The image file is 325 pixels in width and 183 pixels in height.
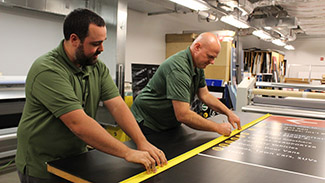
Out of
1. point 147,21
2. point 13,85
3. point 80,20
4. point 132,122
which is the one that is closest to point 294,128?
point 132,122

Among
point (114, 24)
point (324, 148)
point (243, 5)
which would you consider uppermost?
point (243, 5)

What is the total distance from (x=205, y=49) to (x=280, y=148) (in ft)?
2.86

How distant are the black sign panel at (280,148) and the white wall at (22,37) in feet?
9.25

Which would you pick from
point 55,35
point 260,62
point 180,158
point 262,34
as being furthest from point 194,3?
point 260,62

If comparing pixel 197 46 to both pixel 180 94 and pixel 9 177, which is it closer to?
pixel 180 94

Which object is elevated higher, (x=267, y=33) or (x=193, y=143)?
(x=267, y=33)

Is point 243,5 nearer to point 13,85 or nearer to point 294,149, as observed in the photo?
point 294,149

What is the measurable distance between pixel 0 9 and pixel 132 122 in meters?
2.59

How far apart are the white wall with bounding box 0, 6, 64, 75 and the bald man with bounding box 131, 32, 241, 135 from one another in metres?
1.93

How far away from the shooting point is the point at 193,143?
5.05 feet

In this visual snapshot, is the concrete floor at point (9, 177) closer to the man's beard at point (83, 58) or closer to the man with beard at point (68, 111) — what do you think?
the man with beard at point (68, 111)

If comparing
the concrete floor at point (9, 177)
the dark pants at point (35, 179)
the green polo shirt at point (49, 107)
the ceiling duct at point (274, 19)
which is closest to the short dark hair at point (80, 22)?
the green polo shirt at point (49, 107)

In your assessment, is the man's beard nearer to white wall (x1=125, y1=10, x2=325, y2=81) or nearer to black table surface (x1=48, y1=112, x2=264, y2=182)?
black table surface (x1=48, y1=112, x2=264, y2=182)

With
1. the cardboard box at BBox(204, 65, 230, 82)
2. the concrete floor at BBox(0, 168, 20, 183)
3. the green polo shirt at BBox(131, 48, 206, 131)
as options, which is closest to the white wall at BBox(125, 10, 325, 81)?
the cardboard box at BBox(204, 65, 230, 82)
